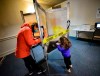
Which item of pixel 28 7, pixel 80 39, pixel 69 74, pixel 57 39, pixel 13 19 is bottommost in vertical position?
pixel 69 74

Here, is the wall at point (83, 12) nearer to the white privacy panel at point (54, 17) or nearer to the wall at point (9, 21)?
the white privacy panel at point (54, 17)

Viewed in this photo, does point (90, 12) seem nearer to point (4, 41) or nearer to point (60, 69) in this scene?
point (60, 69)

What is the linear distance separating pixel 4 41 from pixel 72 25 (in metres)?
3.29

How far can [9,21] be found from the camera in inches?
142

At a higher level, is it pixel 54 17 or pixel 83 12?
pixel 83 12

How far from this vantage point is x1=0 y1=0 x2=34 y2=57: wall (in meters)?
3.42

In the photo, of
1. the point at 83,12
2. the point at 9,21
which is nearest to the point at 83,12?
the point at 83,12

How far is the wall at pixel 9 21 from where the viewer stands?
342 centimetres

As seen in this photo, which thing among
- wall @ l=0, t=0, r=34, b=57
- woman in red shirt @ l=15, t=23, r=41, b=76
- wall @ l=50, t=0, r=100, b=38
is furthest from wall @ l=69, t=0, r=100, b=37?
woman in red shirt @ l=15, t=23, r=41, b=76

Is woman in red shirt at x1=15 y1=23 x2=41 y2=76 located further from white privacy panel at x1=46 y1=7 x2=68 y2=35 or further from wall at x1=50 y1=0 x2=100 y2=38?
wall at x1=50 y1=0 x2=100 y2=38

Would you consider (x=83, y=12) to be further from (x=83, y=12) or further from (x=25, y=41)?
(x=25, y=41)

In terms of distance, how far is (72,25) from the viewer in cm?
468

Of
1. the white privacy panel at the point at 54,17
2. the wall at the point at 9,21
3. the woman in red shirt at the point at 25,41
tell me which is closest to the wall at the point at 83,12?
the white privacy panel at the point at 54,17

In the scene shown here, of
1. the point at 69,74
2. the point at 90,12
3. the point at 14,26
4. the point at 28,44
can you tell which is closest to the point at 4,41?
the point at 14,26
